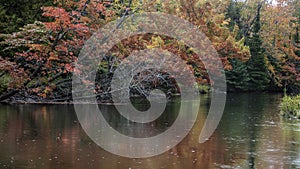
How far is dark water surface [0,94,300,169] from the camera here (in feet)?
26.4

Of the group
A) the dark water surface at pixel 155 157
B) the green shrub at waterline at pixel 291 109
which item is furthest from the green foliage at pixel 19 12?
the green shrub at waterline at pixel 291 109

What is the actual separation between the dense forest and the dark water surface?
147 cm

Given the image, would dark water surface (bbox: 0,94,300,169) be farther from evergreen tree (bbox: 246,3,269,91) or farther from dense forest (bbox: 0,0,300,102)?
evergreen tree (bbox: 246,3,269,91)

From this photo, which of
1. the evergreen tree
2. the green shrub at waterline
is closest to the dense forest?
the evergreen tree

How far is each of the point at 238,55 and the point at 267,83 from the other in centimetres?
1349

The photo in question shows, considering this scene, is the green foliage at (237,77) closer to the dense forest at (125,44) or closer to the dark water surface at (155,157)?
the dense forest at (125,44)

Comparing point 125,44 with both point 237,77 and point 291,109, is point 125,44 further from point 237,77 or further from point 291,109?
point 237,77

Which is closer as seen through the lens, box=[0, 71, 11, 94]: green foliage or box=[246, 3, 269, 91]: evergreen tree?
box=[0, 71, 11, 94]: green foliage

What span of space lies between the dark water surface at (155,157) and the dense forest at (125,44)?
58.0 inches

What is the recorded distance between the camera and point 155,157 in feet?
28.6

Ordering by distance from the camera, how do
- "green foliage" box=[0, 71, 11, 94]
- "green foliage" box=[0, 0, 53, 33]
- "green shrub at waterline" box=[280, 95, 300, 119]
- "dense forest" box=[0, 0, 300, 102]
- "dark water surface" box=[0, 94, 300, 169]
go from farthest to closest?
"green shrub at waterline" box=[280, 95, 300, 119]
"green foliage" box=[0, 0, 53, 33]
"green foliage" box=[0, 71, 11, 94]
"dense forest" box=[0, 0, 300, 102]
"dark water surface" box=[0, 94, 300, 169]

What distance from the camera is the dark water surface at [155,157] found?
26.4 ft

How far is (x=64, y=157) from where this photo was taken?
27.4ft

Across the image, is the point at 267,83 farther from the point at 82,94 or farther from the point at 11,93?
the point at 11,93
